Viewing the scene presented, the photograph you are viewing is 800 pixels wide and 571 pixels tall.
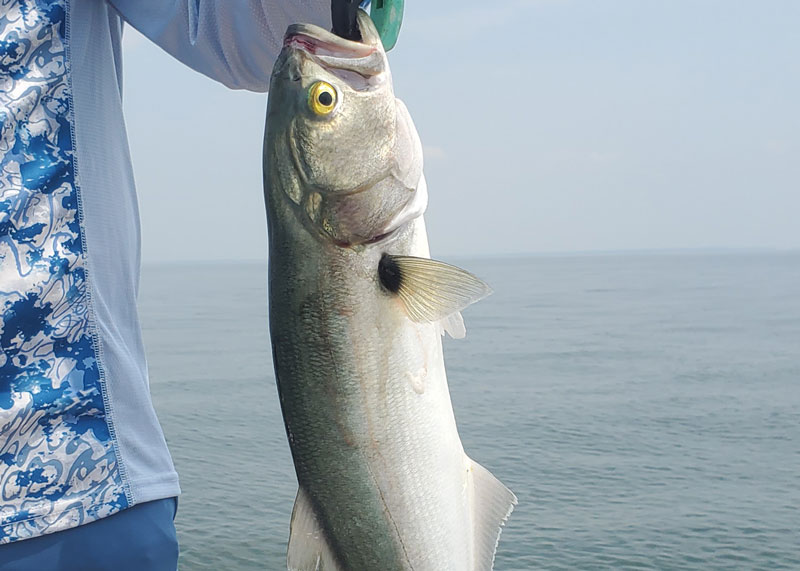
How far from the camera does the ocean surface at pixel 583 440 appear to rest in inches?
715

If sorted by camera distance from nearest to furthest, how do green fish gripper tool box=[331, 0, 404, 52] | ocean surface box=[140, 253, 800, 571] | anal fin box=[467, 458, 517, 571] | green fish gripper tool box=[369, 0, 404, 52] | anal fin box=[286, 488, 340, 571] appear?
green fish gripper tool box=[331, 0, 404, 52]
green fish gripper tool box=[369, 0, 404, 52]
anal fin box=[286, 488, 340, 571]
anal fin box=[467, 458, 517, 571]
ocean surface box=[140, 253, 800, 571]

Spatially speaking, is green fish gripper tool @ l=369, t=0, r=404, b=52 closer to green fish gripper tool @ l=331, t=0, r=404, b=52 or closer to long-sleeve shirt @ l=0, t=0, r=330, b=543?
green fish gripper tool @ l=331, t=0, r=404, b=52

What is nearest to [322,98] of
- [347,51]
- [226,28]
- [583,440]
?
[347,51]

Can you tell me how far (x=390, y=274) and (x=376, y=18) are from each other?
0.49 meters

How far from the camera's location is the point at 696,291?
76.9m

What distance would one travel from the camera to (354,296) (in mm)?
1644

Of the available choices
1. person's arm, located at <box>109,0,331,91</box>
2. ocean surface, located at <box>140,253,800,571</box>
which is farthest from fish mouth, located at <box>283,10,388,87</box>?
ocean surface, located at <box>140,253,800,571</box>

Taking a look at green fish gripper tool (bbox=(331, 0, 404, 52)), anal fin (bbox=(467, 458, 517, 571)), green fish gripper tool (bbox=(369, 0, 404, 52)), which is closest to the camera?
green fish gripper tool (bbox=(331, 0, 404, 52))

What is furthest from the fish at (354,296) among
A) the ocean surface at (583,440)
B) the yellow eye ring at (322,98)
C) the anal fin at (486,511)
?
the ocean surface at (583,440)

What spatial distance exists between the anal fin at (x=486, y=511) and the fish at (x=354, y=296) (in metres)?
0.14

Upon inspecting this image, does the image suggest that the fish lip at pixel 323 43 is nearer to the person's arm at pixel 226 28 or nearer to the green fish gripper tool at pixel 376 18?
the green fish gripper tool at pixel 376 18

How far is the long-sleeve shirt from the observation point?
172 cm

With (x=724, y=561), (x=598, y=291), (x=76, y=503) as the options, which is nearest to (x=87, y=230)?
(x=76, y=503)

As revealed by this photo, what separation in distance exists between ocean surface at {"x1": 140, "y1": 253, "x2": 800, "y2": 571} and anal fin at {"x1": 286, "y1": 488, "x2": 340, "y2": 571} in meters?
15.0
